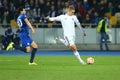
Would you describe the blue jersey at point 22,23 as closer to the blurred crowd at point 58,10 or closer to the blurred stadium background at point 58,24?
the blurred crowd at point 58,10

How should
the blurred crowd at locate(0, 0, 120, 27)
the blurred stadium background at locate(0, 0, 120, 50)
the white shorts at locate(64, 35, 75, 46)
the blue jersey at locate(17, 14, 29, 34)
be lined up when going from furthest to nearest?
1. the blurred stadium background at locate(0, 0, 120, 50)
2. the blurred crowd at locate(0, 0, 120, 27)
3. the white shorts at locate(64, 35, 75, 46)
4. the blue jersey at locate(17, 14, 29, 34)

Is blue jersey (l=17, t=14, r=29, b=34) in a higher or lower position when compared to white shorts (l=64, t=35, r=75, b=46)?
higher

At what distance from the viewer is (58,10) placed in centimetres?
3394

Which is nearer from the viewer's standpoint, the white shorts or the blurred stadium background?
the white shorts

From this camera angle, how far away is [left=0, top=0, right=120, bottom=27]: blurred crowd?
34094 mm

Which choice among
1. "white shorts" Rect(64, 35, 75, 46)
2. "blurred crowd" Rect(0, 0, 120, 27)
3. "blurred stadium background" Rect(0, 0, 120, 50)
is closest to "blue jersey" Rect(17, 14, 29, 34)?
"white shorts" Rect(64, 35, 75, 46)

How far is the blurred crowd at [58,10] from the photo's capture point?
112 ft

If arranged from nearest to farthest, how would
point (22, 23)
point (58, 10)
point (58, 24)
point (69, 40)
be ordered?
point (22, 23), point (69, 40), point (58, 10), point (58, 24)

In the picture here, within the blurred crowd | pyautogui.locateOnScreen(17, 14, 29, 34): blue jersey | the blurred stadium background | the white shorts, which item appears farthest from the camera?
the blurred stadium background

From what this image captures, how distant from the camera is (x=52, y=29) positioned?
34.6 m

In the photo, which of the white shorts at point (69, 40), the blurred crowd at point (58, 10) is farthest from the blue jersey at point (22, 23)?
the blurred crowd at point (58, 10)

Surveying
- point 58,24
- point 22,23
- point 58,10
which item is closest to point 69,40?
point 22,23

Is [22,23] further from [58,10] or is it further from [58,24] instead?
[58,24]

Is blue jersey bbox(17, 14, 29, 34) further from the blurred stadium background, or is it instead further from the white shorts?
the blurred stadium background
